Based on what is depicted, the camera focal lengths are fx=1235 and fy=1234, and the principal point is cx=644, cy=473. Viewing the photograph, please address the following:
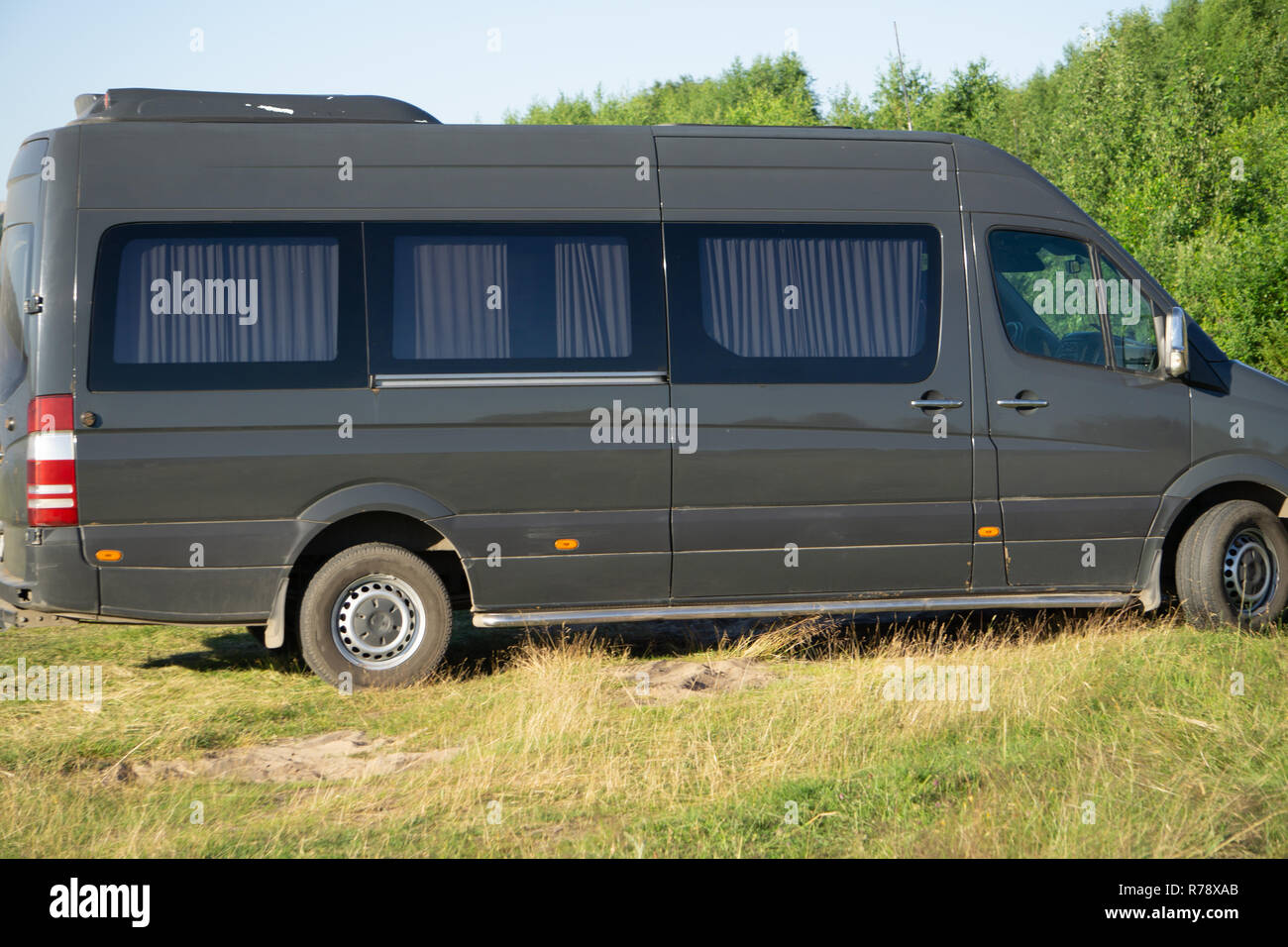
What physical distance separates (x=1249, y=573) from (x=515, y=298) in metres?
4.51

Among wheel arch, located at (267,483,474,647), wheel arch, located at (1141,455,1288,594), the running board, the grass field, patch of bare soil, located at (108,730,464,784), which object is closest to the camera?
the grass field

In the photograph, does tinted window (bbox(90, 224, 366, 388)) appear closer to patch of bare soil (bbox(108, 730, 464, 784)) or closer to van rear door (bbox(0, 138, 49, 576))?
van rear door (bbox(0, 138, 49, 576))

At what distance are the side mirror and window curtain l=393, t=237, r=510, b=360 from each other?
146 inches

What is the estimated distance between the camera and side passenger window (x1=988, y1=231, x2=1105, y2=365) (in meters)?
6.98

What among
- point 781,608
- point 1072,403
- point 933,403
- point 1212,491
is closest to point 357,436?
point 781,608

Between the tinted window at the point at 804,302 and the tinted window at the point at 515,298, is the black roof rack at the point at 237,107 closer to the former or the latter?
the tinted window at the point at 515,298

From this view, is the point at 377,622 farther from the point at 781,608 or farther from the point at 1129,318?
the point at 1129,318

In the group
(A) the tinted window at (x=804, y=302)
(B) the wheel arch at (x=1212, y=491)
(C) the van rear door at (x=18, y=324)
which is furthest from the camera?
(B) the wheel arch at (x=1212, y=491)

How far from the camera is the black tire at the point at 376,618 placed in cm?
645

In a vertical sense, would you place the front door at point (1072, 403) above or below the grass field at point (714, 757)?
above

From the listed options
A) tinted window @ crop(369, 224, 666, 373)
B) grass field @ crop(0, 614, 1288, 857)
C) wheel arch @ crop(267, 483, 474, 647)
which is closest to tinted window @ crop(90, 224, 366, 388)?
tinted window @ crop(369, 224, 666, 373)

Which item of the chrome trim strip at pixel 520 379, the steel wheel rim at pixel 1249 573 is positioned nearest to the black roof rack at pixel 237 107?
the chrome trim strip at pixel 520 379

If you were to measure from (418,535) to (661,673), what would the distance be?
1501 mm

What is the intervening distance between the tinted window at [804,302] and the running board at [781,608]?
1.23 m
